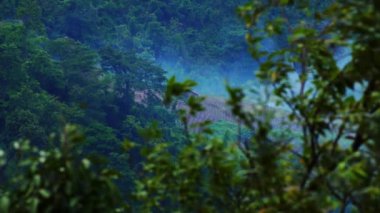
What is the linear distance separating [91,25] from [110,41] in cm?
94

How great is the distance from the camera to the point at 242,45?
2894 centimetres

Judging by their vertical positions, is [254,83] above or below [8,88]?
below

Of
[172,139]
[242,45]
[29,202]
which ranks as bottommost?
[29,202]

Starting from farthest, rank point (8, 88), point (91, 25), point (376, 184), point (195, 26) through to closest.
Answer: point (195, 26)
point (91, 25)
point (8, 88)
point (376, 184)

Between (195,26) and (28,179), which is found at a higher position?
(195,26)

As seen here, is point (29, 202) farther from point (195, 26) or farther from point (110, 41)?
point (195, 26)

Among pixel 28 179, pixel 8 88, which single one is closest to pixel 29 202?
pixel 28 179

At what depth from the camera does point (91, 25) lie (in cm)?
2344

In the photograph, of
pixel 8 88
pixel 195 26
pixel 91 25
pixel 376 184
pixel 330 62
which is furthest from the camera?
pixel 195 26

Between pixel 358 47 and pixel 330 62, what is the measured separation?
11cm

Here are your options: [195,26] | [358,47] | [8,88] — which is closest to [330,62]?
[358,47]

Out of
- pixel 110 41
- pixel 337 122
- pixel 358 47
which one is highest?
pixel 110 41

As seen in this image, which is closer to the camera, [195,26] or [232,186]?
[232,186]

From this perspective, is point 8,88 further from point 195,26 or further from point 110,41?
point 195,26
